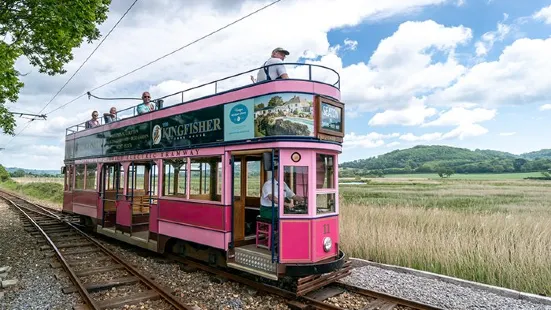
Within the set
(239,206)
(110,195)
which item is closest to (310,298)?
(239,206)

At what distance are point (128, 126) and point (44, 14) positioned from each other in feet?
10.6

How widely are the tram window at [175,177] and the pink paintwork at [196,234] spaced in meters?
0.71

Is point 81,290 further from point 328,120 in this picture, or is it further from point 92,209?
point 92,209

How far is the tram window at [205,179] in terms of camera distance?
23.3 feet

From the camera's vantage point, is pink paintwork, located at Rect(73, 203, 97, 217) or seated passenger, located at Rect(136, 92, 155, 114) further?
pink paintwork, located at Rect(73, 203, 97, 217)

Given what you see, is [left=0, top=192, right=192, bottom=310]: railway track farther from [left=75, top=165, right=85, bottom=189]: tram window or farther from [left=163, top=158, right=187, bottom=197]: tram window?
[left=75, top=165, right=85, bottom=189]: tram window

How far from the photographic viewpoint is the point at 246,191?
23.8ft

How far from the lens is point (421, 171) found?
70.2 m

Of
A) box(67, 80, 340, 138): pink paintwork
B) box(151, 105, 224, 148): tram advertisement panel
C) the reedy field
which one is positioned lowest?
the reedy field

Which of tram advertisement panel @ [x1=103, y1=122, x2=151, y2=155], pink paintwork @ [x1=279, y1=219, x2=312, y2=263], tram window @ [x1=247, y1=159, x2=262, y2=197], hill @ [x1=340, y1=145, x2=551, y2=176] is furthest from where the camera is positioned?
hill @ [x1=340, y1=145, x2=551, y2=176]

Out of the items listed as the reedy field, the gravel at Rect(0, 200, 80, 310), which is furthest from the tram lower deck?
the reedy field

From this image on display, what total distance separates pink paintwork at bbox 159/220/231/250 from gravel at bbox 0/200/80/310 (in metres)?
2.16

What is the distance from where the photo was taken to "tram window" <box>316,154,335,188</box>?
5918 mm

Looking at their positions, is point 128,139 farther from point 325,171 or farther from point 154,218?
point 325,171
